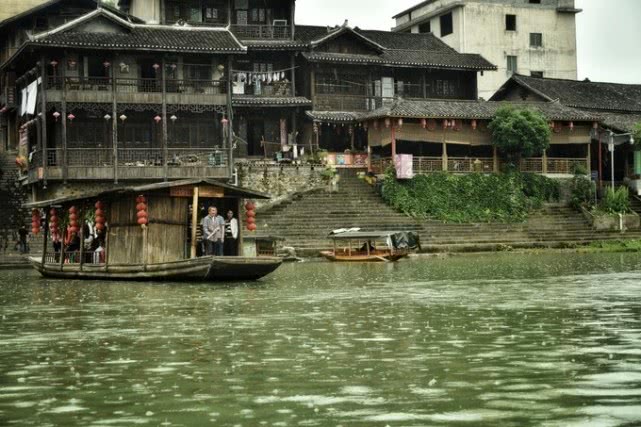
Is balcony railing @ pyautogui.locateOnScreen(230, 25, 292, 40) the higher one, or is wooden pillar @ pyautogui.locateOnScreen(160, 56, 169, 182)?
balcony railing @ pyautogui.locateOnScreen(230, 25, 292, 40)

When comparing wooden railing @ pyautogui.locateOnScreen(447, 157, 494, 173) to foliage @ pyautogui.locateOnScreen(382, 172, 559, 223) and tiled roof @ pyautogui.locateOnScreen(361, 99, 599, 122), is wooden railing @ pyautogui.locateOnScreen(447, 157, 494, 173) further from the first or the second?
tiled roof @ pyautogui.locateOnScreen(361, 99, 599, 122)

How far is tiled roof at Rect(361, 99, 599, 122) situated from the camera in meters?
47.4

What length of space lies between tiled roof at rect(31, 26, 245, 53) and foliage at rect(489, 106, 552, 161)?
1183cm

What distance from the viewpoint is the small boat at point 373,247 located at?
117ft

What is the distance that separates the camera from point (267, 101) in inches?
1928

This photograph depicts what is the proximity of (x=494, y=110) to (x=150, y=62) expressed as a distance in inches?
602

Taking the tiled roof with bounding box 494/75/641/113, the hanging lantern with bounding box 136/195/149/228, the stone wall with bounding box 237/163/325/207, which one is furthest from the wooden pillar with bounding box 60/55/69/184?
the tiled roof with bounding box 494/75/641/113

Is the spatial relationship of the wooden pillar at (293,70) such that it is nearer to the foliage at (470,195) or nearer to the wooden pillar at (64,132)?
the foliage at (470,195)

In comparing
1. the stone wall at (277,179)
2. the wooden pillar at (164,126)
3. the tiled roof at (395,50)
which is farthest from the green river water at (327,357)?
the tiled roof at (395,50)

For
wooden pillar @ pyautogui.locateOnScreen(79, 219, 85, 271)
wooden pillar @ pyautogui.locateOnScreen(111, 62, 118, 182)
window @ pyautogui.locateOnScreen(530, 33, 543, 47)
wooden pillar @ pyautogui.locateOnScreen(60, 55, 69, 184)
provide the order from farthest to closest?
1. window @ pyautogui.locateOnScreen(530, 33, 543, 47)
2. wooden pillar @ pyautogui.locateOnScreen(111, 62, 118, 182)
3. wooden pillar @ pyautogui.locateOnScreen(60, 55, 69, 184)
4. wooden pillar @ pyautogui.locateOnScreen(79, 219, 85, 271)

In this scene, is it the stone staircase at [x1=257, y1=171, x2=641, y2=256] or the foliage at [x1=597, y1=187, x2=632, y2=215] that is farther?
the foliage at [x1=597, y1=187, x2=632, y2=215]

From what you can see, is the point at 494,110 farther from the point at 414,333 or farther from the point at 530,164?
the point at 414,333

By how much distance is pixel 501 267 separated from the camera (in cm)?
2970

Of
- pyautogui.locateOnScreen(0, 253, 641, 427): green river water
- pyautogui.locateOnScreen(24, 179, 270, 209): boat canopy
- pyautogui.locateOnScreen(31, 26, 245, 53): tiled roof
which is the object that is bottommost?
pyautogui.locateOnScreen(0, 253, 641, 427): green river water
